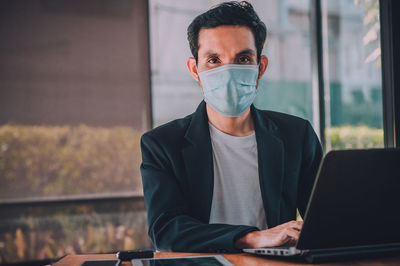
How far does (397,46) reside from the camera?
283 centimetres

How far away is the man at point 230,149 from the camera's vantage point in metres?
1.39

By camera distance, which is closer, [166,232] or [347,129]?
[166,232]

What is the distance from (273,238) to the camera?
101cm

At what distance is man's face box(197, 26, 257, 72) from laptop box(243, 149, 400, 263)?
0.75 metres

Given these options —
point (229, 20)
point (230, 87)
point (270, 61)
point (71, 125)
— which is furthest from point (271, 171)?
point (270, 61)

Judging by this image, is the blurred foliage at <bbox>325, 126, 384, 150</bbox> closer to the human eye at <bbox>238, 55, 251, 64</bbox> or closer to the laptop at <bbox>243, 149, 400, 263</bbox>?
the human eye at <bbox>238, 55, 251, 64</bbox>

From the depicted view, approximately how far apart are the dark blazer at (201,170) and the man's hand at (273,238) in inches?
6.5

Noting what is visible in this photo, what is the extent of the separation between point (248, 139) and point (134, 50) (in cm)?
229

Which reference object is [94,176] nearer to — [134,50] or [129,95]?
[129,95]

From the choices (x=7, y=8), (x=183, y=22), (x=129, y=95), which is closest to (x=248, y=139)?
(x=129, y=95)

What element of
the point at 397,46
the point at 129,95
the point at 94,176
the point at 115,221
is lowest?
the point at 115,221

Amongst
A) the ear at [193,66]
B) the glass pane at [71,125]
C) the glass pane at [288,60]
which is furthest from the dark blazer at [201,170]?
the glass pane at [288,60]

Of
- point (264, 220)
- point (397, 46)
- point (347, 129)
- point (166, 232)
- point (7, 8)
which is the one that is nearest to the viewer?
point (166, 232)

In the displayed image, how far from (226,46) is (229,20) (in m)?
0.10
